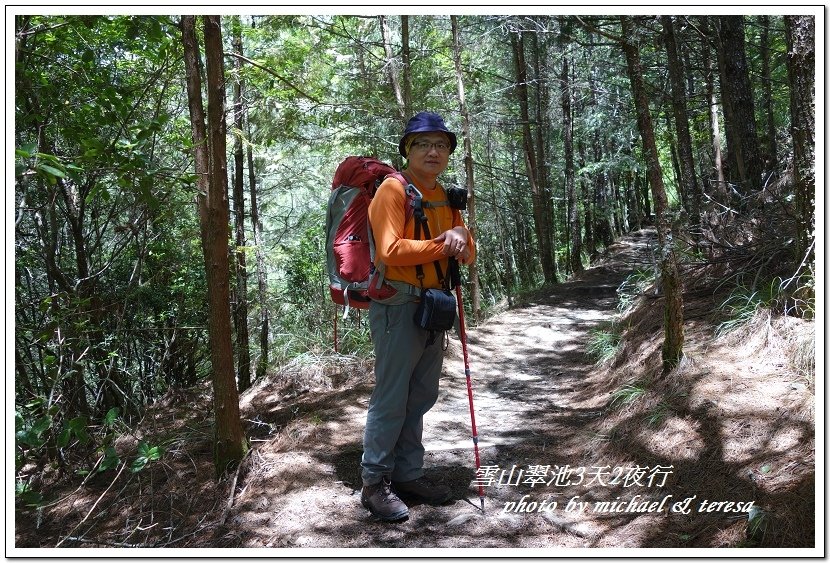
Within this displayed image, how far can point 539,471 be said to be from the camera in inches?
177

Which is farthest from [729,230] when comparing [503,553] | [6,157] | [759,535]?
[6,157]

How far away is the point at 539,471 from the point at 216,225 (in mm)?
2944

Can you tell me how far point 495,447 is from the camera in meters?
4.99

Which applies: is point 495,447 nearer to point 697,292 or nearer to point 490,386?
point 490,386

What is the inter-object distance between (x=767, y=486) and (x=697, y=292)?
154 inches

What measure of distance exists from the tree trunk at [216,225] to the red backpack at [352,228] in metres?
1.03

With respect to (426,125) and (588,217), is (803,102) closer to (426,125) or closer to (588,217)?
(426,125)

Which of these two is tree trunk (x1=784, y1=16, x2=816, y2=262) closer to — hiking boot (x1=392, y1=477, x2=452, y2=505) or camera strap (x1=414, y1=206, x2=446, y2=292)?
camera strap (x1=414, y1=206, x2=446, y2=292)

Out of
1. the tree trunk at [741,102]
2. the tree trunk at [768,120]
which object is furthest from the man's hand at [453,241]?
the tree trunk at [768,120]

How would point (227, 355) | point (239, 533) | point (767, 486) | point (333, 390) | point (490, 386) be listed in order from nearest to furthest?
point (767, 486) → point (239, 533) → point (227, 355) → point (333, 390) → point (490, 386)

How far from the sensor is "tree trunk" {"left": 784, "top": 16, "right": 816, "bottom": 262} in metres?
3.94

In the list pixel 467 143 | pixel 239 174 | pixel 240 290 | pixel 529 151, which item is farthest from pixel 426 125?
pixel 529 151

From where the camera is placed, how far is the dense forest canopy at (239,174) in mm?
4527

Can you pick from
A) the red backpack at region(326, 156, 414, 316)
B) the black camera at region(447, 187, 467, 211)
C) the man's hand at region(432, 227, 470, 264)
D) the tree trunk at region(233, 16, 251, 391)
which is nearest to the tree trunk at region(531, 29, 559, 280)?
the tree trunk at region(233, 16, 251, 391)
